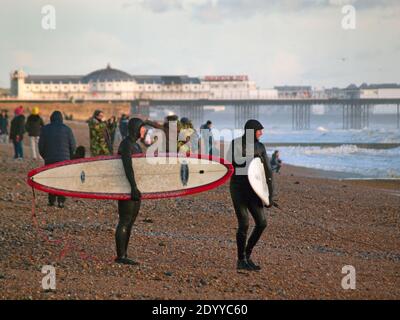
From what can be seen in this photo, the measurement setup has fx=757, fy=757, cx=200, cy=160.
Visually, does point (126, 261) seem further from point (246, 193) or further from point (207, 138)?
point (207, 138)

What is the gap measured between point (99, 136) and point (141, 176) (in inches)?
193

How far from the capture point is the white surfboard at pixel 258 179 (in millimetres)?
7203

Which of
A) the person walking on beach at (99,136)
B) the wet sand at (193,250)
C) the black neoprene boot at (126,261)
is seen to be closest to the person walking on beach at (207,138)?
the wet sand at (193,250)

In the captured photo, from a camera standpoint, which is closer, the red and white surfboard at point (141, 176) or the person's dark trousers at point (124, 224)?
the person's dark trousers at point (124, 224)

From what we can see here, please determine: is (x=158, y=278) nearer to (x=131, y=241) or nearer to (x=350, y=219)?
(x=131, y=241)

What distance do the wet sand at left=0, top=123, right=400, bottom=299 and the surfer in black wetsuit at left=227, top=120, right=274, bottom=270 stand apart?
10.0 inches

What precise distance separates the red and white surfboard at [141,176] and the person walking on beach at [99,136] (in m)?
4.14

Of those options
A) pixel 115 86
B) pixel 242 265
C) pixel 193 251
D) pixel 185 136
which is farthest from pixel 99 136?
pixel 115 86

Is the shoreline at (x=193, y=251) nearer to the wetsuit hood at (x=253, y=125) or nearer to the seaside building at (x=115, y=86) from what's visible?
the wetsuit hood at (x=253, y=125)

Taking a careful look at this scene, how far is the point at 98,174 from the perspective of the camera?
798 cm

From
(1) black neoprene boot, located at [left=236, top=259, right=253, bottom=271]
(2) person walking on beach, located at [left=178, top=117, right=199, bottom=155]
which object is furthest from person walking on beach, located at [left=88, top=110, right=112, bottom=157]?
(1) black neoprene boot, located at [left=236, top=259, right=253, bottom=271]

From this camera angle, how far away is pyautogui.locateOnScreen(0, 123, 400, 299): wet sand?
21.0ft

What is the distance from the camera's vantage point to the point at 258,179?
23.9 feet

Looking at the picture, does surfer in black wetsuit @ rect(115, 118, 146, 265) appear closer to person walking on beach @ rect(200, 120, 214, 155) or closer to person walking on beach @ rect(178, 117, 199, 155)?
person walking on beach @ rect(178, 117, 199, 155)
